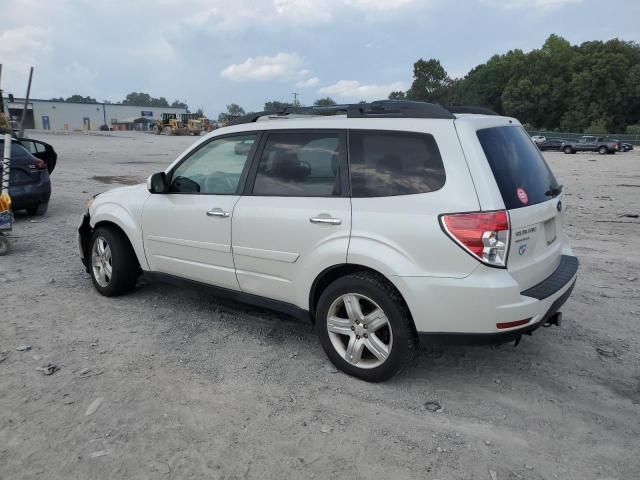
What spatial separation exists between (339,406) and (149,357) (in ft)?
5.20

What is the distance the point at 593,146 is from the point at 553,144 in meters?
4.50

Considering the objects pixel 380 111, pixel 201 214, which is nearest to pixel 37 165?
pixel 201 214

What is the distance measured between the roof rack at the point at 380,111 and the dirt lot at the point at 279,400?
181 cm

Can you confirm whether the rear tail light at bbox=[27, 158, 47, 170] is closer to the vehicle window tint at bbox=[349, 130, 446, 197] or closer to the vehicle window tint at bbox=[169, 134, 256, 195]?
the vehicle window tint at bbox=[169, 134, 256, 195]


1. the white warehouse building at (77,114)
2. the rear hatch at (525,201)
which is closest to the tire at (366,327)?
the rear hatch at (525,201)

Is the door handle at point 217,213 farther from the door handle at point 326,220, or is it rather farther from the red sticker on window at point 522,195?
the red sticker on window at point 522,195

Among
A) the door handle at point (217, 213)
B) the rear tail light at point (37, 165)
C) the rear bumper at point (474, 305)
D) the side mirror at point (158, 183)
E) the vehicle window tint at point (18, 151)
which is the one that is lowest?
the rear bumper at point (474, 305)

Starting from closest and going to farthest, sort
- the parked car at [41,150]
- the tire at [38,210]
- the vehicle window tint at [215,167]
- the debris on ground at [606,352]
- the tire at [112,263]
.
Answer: the debris on ground at [606,352] < the vehicle window tint at [215,167] < the tire at [112,263] < the tire at [38,210] < the parked car at [41,150]

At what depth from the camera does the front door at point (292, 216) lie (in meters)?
3.55

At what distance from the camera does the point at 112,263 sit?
512cm

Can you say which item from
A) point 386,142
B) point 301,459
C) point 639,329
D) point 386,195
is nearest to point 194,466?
point 301,459

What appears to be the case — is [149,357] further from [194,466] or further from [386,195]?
[386,195]

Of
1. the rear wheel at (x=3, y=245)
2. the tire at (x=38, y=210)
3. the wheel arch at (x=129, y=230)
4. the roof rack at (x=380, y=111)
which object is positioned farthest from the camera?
the tire at (x=38, y=210)

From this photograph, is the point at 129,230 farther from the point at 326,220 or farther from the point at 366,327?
the point at 366,327
